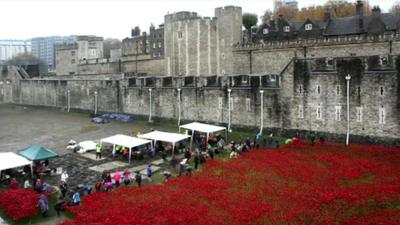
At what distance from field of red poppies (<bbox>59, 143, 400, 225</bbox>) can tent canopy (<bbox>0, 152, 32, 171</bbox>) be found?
232 inches

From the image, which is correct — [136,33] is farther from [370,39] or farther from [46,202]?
[46,202]

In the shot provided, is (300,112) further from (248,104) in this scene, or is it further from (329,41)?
(329,41)

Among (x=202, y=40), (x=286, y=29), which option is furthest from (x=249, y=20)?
(x=202, y=40)

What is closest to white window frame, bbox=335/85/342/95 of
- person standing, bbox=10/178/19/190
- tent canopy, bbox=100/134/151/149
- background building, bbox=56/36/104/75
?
tent canopy, bbox=100/134/151/149

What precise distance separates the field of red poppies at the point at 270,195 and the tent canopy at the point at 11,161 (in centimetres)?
589

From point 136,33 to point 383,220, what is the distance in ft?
291

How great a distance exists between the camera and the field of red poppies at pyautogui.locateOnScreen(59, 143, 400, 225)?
56.2 ft

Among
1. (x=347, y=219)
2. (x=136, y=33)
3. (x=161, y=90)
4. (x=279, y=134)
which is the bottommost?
(x=347, y=219)

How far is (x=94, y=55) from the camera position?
9000 centimetres

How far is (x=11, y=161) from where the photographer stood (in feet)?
78.8

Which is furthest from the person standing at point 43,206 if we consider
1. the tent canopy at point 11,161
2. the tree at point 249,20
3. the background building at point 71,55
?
the tree at point 249,20

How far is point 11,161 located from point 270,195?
1426cm

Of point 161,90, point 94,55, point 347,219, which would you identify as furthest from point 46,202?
point 94,55

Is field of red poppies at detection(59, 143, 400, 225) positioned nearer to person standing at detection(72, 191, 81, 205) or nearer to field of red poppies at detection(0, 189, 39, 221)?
person standing at detection(72, 191, 81, 205)
